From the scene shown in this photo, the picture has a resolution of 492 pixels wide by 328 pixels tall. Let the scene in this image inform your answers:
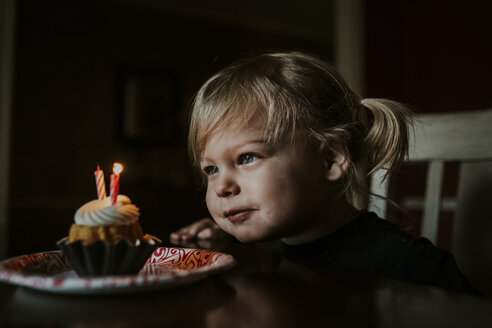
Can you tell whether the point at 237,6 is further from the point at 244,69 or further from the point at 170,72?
the point at 244,69

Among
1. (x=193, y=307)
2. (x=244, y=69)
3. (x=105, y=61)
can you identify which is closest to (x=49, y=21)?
(x=105, y=61)

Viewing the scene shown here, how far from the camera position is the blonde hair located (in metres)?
0.94

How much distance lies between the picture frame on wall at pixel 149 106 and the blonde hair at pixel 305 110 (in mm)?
3948

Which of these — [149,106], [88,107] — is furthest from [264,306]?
[149,106]

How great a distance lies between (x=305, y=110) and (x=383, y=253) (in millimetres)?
313

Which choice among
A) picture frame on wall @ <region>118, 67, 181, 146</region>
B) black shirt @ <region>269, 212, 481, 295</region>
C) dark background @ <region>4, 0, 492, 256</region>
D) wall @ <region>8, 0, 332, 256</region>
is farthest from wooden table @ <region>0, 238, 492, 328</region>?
picture frame on wall @ <region>118, 67, 181, 146</region>

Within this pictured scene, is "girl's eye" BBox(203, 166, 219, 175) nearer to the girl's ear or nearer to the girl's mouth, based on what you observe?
the girl's mouth

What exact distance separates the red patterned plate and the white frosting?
0.07 m

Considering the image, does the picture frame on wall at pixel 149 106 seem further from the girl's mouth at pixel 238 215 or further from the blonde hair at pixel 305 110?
the girl's mouth at pixel 238 215

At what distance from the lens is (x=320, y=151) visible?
0.96 meters

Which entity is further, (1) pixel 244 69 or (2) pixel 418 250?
(1) pixel 244 69

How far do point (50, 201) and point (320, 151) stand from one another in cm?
400

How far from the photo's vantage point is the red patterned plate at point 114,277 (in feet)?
1.61

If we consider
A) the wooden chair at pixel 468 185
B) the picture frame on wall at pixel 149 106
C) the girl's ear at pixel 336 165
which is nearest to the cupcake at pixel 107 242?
the girl's ear at pixel 336 165
